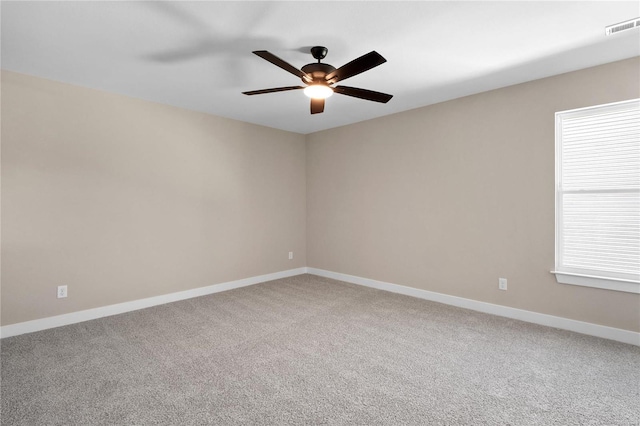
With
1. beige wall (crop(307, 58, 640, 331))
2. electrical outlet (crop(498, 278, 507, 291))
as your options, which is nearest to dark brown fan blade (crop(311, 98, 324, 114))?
beige wall (crop(307, 58, 640, 331))

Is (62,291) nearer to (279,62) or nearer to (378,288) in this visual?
(279,62)

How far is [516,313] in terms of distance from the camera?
3.46 m

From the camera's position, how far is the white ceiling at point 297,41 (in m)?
2.12

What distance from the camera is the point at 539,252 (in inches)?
131

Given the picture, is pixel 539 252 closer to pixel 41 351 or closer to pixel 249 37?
pixel 249 37

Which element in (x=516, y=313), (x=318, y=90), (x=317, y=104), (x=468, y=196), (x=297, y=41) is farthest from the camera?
(x=468, y=196)

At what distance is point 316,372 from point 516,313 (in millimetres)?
2384

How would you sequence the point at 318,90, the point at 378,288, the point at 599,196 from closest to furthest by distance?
1. the point at 318,90
2. the point at 599,196
3. the point at 378,288

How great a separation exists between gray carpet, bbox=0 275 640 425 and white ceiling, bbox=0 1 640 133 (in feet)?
8.13

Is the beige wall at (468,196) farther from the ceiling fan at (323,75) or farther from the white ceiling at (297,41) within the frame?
the ceiling fan at (323,75)

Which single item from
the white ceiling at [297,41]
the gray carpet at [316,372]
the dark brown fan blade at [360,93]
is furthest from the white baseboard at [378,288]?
the dark brown fan blade at [360,93]

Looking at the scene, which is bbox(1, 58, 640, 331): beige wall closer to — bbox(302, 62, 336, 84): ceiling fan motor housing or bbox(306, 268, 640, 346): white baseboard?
bbox(306, 268, 640, 346): white baseboard

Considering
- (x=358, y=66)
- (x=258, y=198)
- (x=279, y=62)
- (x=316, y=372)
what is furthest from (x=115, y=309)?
(x=358, y=66)

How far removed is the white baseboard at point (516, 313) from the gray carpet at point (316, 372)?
0.13 m
